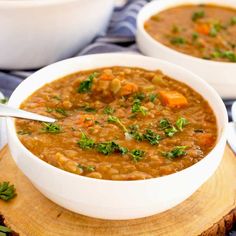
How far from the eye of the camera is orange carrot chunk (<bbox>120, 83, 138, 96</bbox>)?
3211 millimetres

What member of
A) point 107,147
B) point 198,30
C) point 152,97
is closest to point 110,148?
point 107,147

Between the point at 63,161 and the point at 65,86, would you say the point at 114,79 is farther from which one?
the point at 63,161

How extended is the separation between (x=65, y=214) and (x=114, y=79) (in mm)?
873

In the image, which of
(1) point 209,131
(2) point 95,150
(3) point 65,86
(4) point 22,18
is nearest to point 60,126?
(2) point 95,150

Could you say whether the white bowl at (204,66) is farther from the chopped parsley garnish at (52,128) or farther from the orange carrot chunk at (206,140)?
the chopped parsley garnish at (52,128)

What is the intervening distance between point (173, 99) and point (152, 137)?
1.33ft

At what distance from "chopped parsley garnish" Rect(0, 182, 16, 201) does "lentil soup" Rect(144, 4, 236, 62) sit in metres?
1.83

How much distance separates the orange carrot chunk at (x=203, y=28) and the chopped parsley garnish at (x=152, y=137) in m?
1.91

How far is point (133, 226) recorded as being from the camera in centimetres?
272

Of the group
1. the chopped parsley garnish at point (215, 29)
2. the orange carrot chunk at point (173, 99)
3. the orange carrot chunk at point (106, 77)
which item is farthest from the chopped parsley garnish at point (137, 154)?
the chopped parsley garnish at point (215, 29)

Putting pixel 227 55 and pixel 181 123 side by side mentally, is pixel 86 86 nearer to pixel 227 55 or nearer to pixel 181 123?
pixel 181 123

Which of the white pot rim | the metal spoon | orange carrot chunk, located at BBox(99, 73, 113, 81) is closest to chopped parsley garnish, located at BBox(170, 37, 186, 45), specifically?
the white pot rim

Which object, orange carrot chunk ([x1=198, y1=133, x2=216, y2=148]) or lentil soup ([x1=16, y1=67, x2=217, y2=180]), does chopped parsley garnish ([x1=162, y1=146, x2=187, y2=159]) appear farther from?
orange carrot chunk ([x1=198, y1=133, x2=216, y2=148])

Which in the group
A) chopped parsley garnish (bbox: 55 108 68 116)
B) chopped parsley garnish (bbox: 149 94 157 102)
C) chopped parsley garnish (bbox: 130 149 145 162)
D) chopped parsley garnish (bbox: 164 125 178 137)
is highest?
chopped parsley garnish (bbox: 130 149 145 162)
